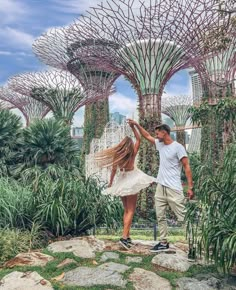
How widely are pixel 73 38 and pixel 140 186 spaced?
42.8 feet

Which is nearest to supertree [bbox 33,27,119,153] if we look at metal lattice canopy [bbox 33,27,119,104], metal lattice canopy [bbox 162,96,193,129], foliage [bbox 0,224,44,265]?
metal lattice canopy [bbox 33,27,119,104]

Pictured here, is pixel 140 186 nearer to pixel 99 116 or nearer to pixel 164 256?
pixel 164 256

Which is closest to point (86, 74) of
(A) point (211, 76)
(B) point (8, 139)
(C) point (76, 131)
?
(A) point (211, 76)

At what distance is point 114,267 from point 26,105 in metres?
30.6

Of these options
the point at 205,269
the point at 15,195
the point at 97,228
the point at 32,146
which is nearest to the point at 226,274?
the point at 205,269

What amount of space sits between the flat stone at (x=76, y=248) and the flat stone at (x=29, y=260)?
21 cm

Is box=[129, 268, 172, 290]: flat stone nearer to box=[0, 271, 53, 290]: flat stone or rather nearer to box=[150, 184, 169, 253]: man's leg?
box=[150, 184, 169, 253]: man's leg

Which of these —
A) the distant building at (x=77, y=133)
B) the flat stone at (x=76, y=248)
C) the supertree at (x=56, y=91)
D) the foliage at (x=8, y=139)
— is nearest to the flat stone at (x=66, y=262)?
the flat stone at (x=76, y=248)

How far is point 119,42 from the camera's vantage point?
46.5 ft

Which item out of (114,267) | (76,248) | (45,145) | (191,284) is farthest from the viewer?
(45,145)

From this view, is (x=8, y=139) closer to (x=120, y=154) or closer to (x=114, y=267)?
(x=120, y=154)

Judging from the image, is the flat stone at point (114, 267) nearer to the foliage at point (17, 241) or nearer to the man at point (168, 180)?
the man at point (168, 180)

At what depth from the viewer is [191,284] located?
14.3ft

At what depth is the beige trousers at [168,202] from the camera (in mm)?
5209
